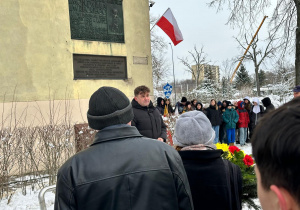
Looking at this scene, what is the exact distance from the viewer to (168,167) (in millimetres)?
1792

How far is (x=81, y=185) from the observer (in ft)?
5.35

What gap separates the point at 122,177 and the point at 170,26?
28.0 ft

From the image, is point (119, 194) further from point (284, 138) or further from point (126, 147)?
point (284, 138)

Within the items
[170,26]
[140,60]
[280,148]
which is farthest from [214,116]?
[280,148]

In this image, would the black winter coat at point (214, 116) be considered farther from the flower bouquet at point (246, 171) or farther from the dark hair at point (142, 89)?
the flower bouquet at point (246, 171)

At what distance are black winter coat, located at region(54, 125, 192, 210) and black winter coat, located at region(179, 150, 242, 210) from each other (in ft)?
0.98

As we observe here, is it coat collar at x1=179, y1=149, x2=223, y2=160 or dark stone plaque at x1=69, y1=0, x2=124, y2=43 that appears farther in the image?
dark stone plaque at x1=69, y1=0, x2=124, y2=43

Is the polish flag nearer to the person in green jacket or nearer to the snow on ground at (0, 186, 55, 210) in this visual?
the person in green jacket

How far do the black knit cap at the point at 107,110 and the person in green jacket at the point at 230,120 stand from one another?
8935 mm

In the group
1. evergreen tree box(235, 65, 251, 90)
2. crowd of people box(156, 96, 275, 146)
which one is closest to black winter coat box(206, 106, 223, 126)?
crowd of people box(156, 96, 275, 146)

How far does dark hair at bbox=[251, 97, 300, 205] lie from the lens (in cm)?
71

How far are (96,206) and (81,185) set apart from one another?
0.50ft

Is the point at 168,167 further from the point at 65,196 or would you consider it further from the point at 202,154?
the point at 65,196

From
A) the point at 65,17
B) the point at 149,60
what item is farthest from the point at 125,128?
the point at 149,60
